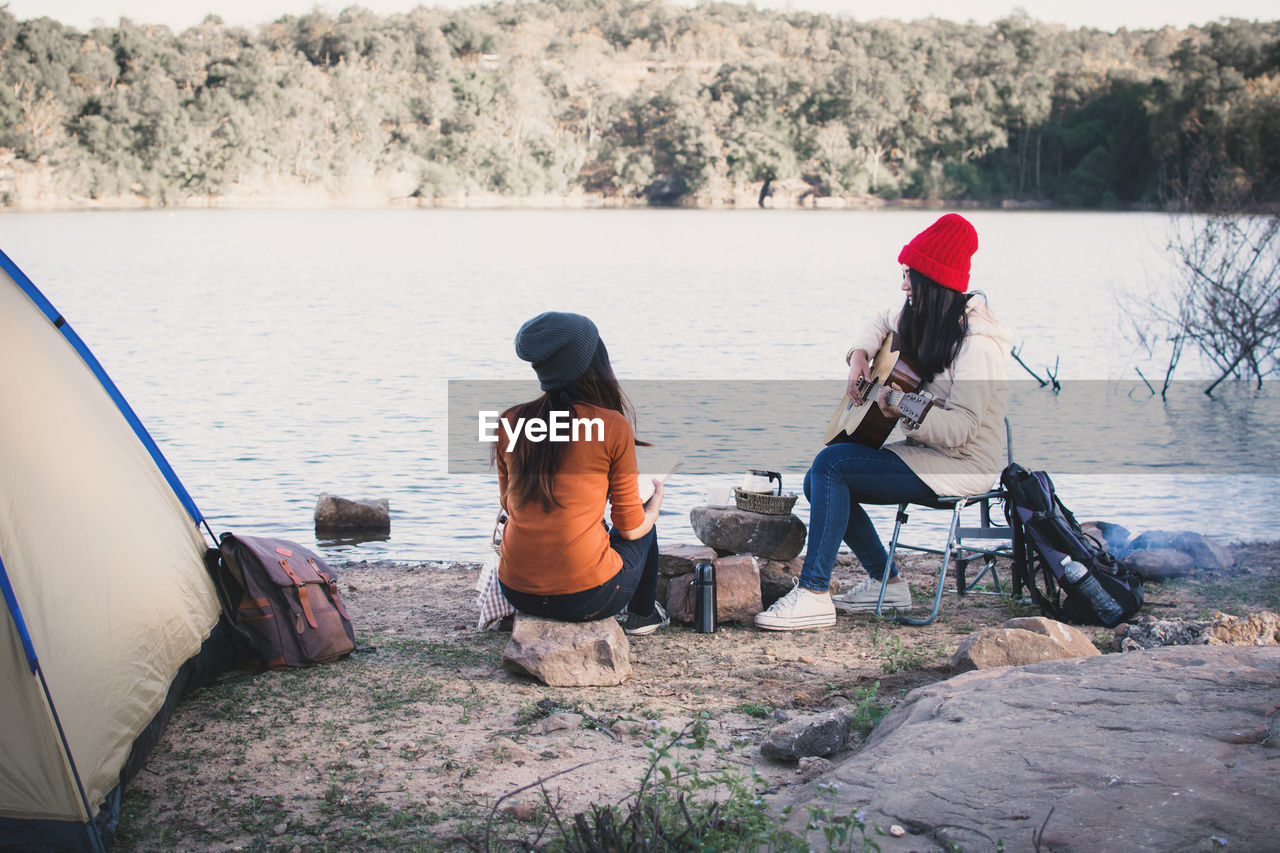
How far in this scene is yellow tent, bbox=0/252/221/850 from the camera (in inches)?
122

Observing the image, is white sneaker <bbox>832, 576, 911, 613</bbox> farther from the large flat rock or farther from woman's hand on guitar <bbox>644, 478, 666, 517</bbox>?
the large flat rock

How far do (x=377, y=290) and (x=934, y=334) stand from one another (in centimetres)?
2467

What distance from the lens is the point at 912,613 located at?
17.5 ft

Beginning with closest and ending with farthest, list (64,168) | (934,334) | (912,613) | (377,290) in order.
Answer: (934,334)
(912,613)
(377,290)
(64,168)

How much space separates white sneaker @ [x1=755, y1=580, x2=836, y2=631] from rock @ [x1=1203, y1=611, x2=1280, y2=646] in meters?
1.46

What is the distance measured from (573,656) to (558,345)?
1142 millimetres

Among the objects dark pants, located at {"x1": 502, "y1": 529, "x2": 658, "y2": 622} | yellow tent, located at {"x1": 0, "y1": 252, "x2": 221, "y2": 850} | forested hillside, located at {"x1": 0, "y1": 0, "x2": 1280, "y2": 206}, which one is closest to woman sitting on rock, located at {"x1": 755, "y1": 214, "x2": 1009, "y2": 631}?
dark pants, located at {"x1": 502, "y1": 529, "x2": 658, "y2": 622}

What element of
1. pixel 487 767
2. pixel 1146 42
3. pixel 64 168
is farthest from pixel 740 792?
pixel 1146 42

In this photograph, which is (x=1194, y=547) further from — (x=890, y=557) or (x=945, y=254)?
(x=945, y=254)

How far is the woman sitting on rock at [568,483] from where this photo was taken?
13.8 ft

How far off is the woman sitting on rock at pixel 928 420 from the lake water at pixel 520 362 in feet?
9.67

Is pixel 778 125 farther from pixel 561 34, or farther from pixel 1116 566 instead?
pixel 1116 566

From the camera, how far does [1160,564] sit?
5.96 metres

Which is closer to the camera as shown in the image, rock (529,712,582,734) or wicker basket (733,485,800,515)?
rock (529,712,582,734)
